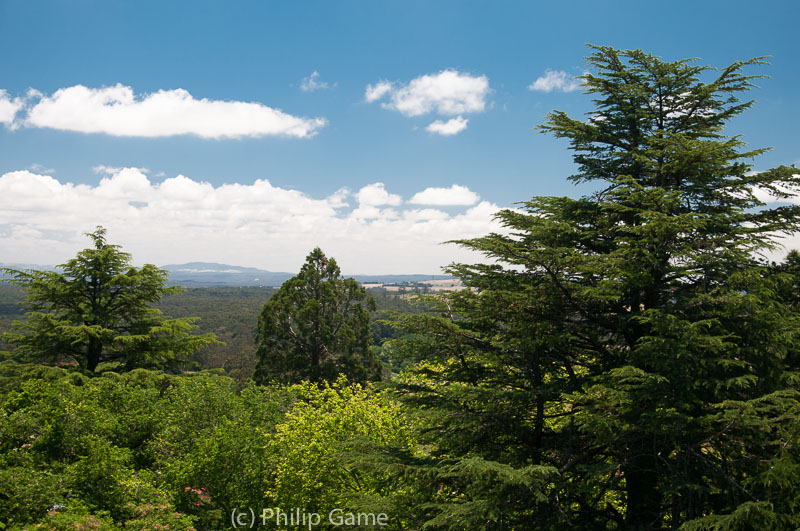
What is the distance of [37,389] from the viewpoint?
1510cm

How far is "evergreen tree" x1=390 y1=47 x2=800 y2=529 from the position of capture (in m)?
6.56

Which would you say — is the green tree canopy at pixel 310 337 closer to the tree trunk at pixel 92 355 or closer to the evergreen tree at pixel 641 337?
the tree trunk at pixel 92 355

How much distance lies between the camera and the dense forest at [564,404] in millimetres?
6699

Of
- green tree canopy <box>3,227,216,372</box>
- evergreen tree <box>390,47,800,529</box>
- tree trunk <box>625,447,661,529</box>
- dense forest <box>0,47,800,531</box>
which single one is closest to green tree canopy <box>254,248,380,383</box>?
green tree canopy <box>3,227,216,372</box>

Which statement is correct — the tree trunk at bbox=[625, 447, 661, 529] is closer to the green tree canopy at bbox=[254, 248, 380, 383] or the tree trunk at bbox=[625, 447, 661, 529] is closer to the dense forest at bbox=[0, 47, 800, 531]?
the dense forest at bbox=[0, 47, 800, 531]

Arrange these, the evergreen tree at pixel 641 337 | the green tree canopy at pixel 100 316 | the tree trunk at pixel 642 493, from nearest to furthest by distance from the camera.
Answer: the evergreen tree at pixel 641 337 → the tree trunk at pixel 642 493 → the green tree canopy at pixel 100 316

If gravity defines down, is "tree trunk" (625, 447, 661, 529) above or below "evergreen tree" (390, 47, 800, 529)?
below

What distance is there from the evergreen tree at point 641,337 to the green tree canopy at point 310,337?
16.4 m

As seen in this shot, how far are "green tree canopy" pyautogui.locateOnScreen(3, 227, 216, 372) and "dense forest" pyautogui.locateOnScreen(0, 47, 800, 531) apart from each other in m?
4.36

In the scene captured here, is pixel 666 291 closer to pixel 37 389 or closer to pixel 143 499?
pixel 143 499

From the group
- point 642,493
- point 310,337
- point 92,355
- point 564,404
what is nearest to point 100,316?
point 92,355

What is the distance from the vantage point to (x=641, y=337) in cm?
678

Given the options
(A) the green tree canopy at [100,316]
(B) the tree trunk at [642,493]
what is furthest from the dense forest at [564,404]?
(A) the green tree canopy at [100,316]

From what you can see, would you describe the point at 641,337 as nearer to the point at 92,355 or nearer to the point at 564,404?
the point at 564,404
